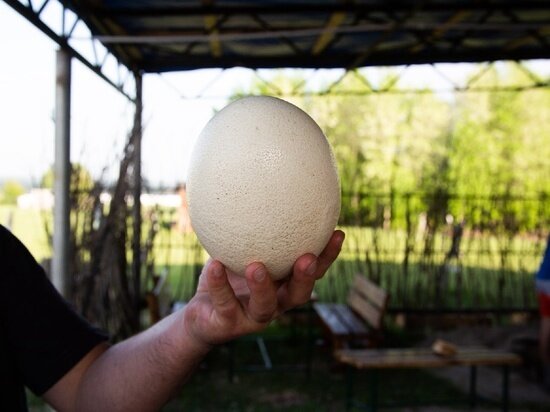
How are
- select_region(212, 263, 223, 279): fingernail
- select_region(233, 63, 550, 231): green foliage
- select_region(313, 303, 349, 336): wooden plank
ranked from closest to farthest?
select_region(212, 263, 223, 279): fingernail → select_region(313, 303, 349, 336): wooden plank → select_region(233, 63, 550, 231): green foliage

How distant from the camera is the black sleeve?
1457 millimetres

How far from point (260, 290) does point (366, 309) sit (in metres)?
5.10

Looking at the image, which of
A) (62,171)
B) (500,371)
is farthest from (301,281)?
(500,371)

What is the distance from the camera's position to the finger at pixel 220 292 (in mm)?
1036

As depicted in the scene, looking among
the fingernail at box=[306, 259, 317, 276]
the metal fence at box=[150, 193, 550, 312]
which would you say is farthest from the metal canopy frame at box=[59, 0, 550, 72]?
the fingernail at box=[306, 259, 317, 276]

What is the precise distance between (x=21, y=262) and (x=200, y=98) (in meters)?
5.76

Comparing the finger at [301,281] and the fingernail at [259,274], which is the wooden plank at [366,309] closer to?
the finger at [301,281]

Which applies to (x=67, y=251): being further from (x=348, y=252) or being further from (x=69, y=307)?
(x=348, y=252)

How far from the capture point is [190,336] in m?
1.24

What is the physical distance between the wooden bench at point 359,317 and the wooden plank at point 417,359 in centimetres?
69

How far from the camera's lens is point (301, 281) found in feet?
3.65

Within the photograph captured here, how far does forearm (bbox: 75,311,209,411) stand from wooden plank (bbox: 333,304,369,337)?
4222 mm

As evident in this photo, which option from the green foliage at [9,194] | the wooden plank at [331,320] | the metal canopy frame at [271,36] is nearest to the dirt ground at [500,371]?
the wooden plank at [331,320]

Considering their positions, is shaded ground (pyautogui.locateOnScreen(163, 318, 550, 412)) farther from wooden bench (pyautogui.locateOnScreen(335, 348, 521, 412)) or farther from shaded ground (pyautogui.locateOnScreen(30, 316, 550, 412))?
wooden bench (pyautogui.locateOnScreen(335, 348, 521, 412))
